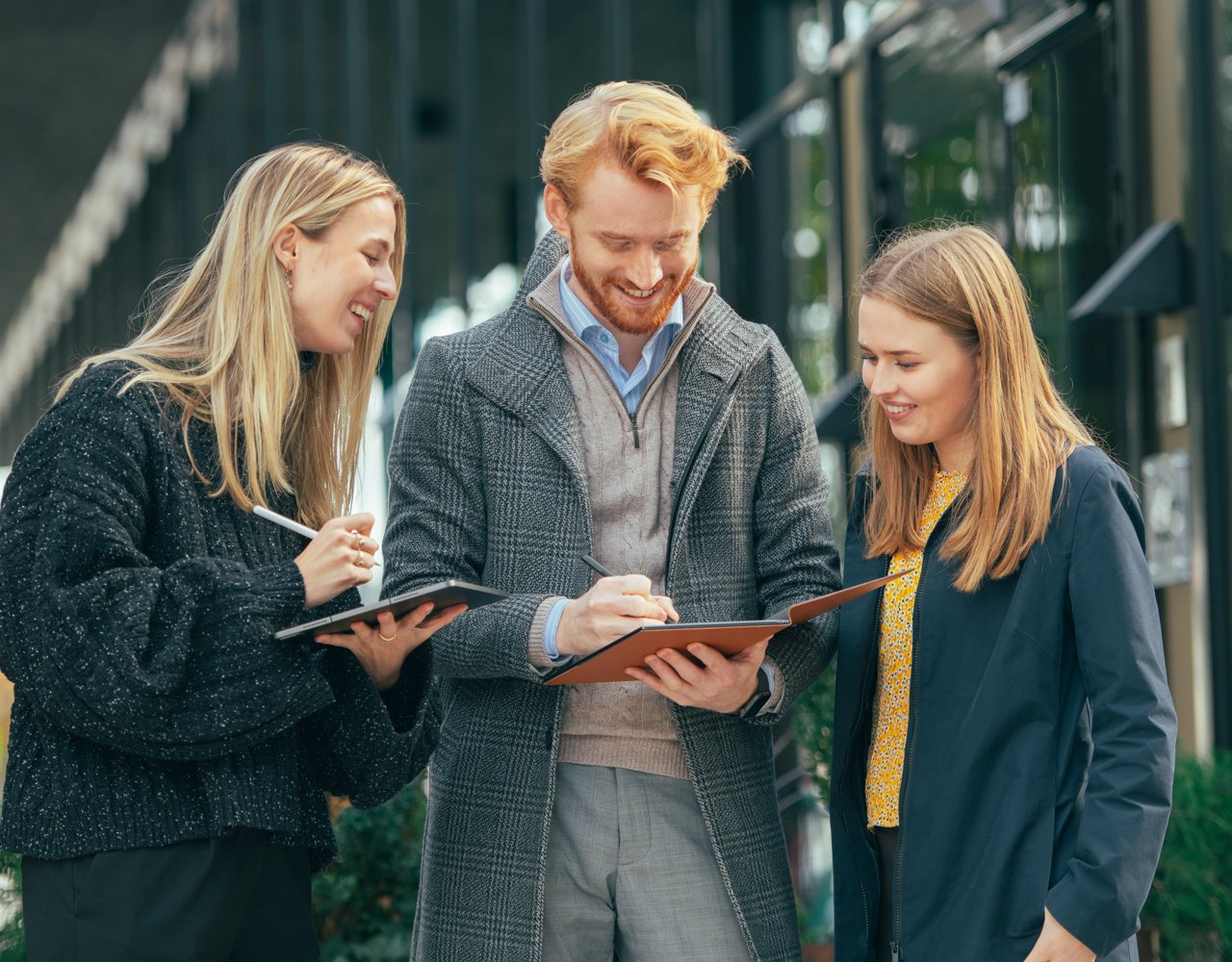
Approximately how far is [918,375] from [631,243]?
503 millimetres

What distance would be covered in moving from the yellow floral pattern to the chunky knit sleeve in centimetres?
87

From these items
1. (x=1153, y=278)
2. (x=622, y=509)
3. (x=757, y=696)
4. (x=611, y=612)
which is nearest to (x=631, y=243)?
(x=622, y=509)

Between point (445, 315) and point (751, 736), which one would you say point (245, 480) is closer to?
point (751, 736)

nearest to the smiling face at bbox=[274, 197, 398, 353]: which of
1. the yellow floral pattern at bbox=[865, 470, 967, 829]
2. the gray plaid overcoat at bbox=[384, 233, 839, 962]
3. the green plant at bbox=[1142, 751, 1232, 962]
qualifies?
the gray plaid overcoat at bbox=[384, 233, 839, 962]

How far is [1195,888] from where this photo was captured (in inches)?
158

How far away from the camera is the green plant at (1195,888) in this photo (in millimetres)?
3984

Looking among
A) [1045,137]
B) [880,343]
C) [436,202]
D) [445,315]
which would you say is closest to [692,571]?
[880,343]

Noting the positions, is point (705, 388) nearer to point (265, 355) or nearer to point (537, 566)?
point (537, 566)

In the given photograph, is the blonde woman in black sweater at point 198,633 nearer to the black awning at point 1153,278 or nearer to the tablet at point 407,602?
the tablet at point 407,602

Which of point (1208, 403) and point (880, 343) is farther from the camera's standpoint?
point (1208, 403)

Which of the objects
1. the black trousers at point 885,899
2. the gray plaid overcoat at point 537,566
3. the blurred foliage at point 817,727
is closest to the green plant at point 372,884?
the blurred foliage at point 817,727

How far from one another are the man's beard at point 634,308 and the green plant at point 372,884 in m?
1.99

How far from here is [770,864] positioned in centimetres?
282

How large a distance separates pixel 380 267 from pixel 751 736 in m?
0.98
